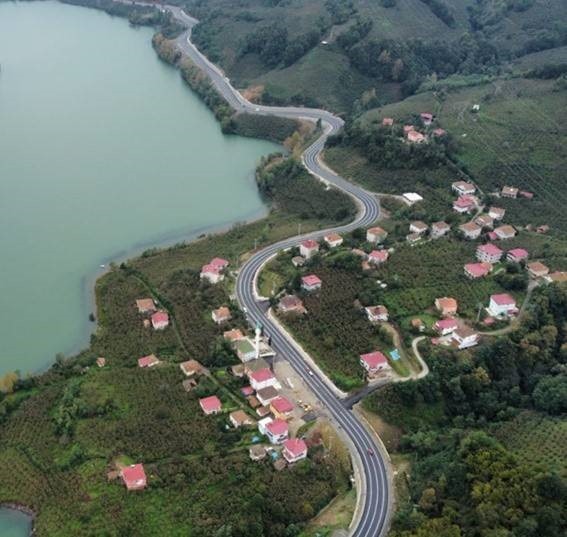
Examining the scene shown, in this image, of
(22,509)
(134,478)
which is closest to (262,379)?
(134,478)

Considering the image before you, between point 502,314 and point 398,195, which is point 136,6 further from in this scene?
point 502,314

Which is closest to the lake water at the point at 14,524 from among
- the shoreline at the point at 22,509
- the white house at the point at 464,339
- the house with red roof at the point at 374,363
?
the shoreline at the point at 22,509

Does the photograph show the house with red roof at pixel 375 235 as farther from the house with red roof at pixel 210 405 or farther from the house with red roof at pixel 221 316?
the house with red roof at pixel 210 405

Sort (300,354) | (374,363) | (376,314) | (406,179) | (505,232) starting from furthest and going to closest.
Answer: (406,179) < (505,232) < (376,314) < (300,354) < (374,363)

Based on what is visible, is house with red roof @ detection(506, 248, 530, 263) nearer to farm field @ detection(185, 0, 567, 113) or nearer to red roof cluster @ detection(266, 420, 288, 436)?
red roof cluster @ detection(266, 420, 288, 436)

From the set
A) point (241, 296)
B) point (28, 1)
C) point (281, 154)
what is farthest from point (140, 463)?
point (28, 1)

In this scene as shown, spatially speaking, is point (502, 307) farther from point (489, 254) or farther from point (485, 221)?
point (485, 221)
